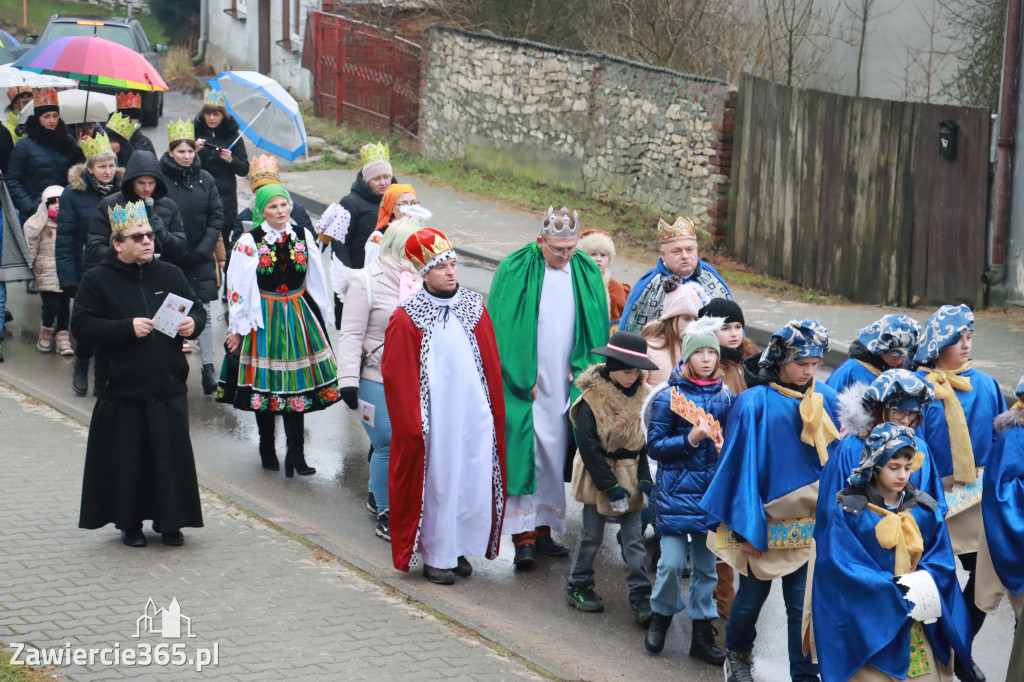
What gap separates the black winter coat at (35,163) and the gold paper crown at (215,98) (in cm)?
146

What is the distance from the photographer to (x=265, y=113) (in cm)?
1296

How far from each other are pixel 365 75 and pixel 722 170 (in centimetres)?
1074

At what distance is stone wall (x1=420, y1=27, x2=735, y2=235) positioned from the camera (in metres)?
17.6

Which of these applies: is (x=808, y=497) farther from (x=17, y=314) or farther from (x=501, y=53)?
(x=501, y=53)

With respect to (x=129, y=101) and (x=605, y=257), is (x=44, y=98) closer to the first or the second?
(x=129, y=101)

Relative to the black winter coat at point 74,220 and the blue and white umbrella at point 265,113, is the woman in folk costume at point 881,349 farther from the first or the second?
the blue and white umbrella at point 265,113

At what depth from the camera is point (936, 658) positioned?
520 cm

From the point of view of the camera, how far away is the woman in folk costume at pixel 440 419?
23.3 ft

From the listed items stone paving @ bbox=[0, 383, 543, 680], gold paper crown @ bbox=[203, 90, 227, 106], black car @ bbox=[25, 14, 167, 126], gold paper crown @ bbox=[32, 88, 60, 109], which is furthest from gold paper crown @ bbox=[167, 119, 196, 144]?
black car @ bbox=[25, 14, 167, 126]

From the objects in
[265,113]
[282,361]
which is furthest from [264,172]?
[265,113]

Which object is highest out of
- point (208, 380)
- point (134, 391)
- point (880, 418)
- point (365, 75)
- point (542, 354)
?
point (365, 75)

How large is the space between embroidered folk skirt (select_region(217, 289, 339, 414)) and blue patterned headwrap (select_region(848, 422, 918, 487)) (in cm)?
467

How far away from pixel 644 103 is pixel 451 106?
5565 millimetres

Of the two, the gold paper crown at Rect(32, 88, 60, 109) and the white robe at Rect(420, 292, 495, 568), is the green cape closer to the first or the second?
the white robe at Rect(420, 292, 495, 568)
